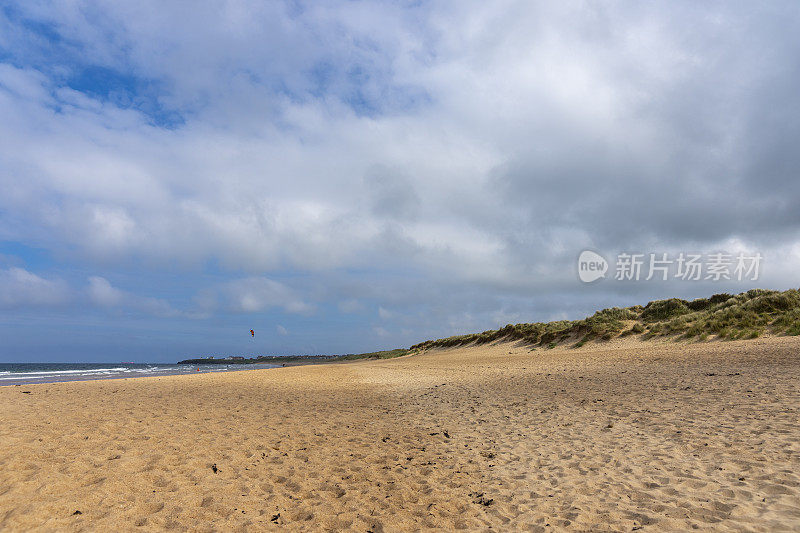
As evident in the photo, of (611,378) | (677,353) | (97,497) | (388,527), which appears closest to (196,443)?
(97,497)

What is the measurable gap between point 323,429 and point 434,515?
582cm

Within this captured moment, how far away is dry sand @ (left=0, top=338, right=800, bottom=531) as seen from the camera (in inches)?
219

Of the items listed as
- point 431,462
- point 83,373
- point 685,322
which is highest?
point 685,322

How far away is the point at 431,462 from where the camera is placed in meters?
8.05

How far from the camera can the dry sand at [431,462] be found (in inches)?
219

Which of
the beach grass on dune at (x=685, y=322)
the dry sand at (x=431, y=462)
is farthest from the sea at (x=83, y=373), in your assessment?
the beach grass on dune at (x=685, y=322)

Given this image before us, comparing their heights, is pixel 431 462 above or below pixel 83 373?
above

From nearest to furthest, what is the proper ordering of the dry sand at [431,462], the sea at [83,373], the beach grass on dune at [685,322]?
the dry sand at [431,462]
the beach grass on dune at [685,322]
the sea at [83,373]

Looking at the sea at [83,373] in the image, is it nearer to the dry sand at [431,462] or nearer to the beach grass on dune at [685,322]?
the dry sand at [431,462]

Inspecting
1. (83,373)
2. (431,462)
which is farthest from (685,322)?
(83,373)

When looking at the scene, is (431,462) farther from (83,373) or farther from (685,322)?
(83,373)

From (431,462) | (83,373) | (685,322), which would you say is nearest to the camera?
(431,462)

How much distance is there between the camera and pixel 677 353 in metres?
21.7

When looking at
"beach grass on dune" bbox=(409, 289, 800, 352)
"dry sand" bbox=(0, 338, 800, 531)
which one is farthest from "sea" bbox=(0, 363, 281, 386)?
"beach grass on dune" bbox=(409, 289, 800, 352)
